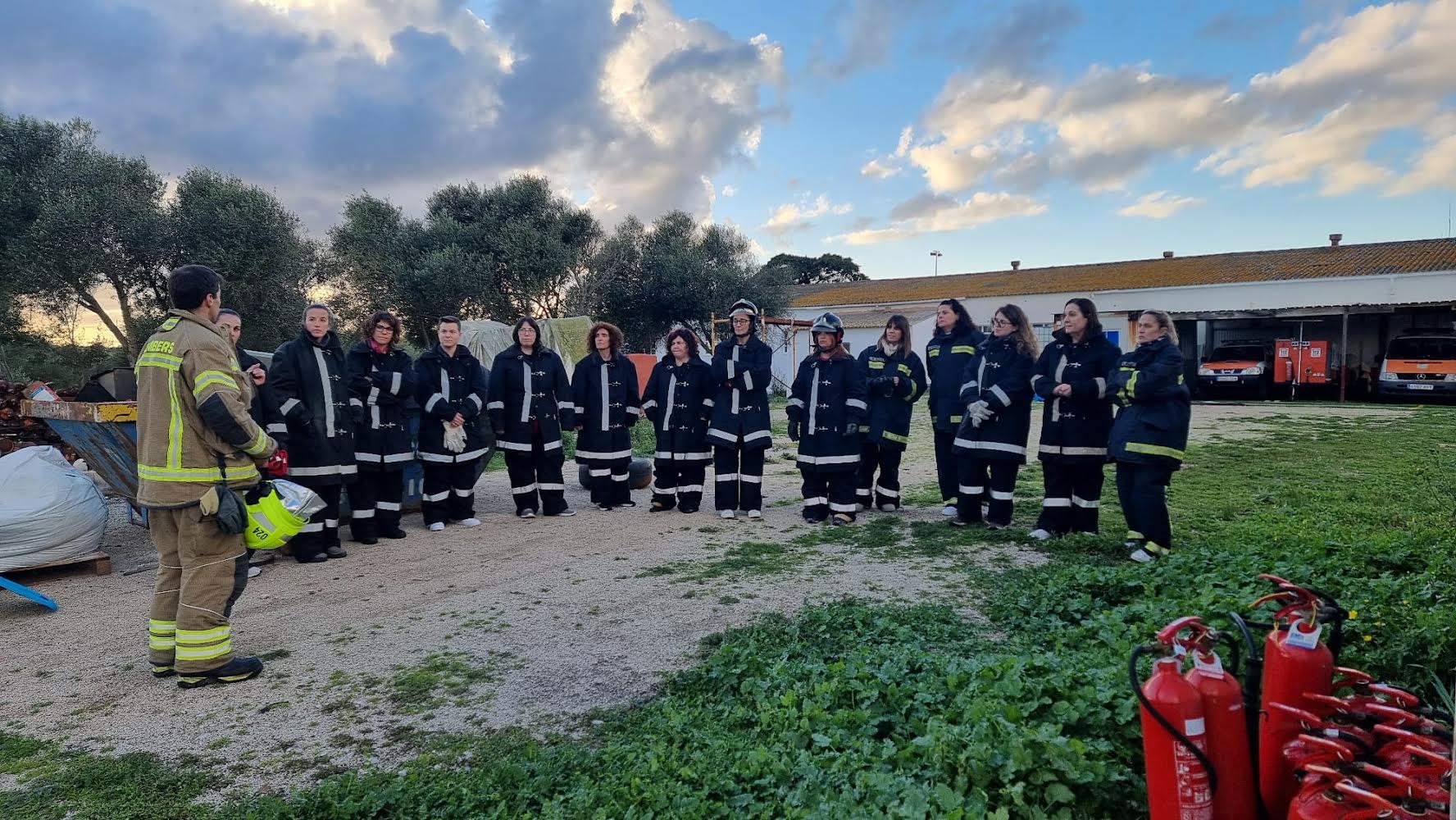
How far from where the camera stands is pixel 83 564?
6273 mm

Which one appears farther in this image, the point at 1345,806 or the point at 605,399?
the point at 605,399

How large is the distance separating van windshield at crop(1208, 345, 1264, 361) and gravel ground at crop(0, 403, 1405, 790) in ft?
80.4

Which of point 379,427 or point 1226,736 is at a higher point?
point 379,427

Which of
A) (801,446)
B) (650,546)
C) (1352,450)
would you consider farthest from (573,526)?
(1352,450)

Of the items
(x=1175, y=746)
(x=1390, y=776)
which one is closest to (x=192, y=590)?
(x=1175, y=746)

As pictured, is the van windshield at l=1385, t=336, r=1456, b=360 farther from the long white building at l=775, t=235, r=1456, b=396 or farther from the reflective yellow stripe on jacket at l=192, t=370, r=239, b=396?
the reflective yellow stripe on jacket at l=192, t=370, r=239, b=396

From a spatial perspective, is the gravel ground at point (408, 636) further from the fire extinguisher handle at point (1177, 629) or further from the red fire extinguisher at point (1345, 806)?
the red fire extinguisher at point (1345, 806)

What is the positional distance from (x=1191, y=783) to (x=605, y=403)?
6743mm

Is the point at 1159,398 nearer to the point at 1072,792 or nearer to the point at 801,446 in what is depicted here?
the point at 801,446

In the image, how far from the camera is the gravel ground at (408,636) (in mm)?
3588

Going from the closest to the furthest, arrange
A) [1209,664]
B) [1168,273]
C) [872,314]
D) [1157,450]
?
1. [1209,664]
2. [1157,450]
3. [1168,273]
4. [872,314]

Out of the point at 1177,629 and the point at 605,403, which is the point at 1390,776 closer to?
the point at 1177,629

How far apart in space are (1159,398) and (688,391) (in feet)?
14.3

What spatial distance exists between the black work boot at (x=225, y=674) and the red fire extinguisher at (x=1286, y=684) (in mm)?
4469
